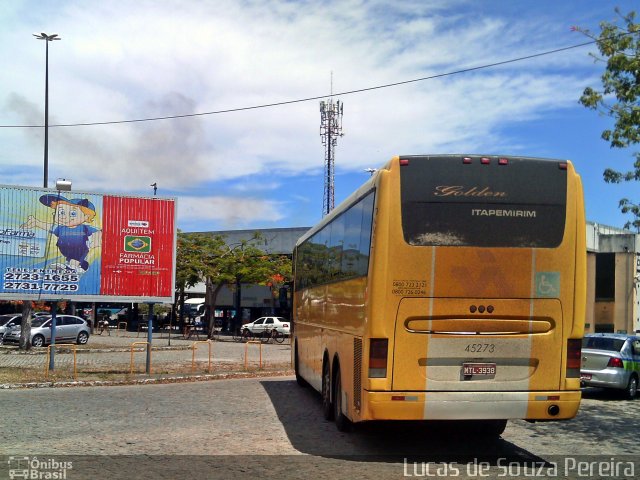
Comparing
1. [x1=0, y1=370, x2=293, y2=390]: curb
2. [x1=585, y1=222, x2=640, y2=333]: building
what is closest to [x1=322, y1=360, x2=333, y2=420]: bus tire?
[x1=0, y1=370, x2=293, y2=390]: curb

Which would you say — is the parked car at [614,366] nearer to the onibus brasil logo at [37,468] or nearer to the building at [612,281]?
the onibus brasil logo at [37,468]

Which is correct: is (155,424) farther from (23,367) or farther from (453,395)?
(23,367)

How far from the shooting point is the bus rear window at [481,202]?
8.62m

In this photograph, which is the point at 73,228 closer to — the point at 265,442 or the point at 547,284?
the point at 265,442

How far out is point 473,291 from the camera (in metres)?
8.59

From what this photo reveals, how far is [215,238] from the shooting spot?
145 feet

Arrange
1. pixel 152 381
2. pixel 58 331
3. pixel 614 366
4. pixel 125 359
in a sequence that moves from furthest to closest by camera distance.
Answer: pixel 58 331 → pixel 125 359 → pixel 152 381 → pixel 614 366

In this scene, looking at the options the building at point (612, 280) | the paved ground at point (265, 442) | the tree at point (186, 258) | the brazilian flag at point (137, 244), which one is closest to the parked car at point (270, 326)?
the tree at point (186, 258)

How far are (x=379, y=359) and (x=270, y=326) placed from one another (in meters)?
38.9

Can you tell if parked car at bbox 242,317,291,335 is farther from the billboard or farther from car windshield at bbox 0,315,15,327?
the billboard

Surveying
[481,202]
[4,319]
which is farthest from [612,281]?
[481,202]

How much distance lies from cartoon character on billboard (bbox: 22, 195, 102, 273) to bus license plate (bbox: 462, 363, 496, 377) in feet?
45.2

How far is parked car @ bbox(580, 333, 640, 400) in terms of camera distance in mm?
16031

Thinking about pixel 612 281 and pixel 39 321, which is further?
pixel 612 281
